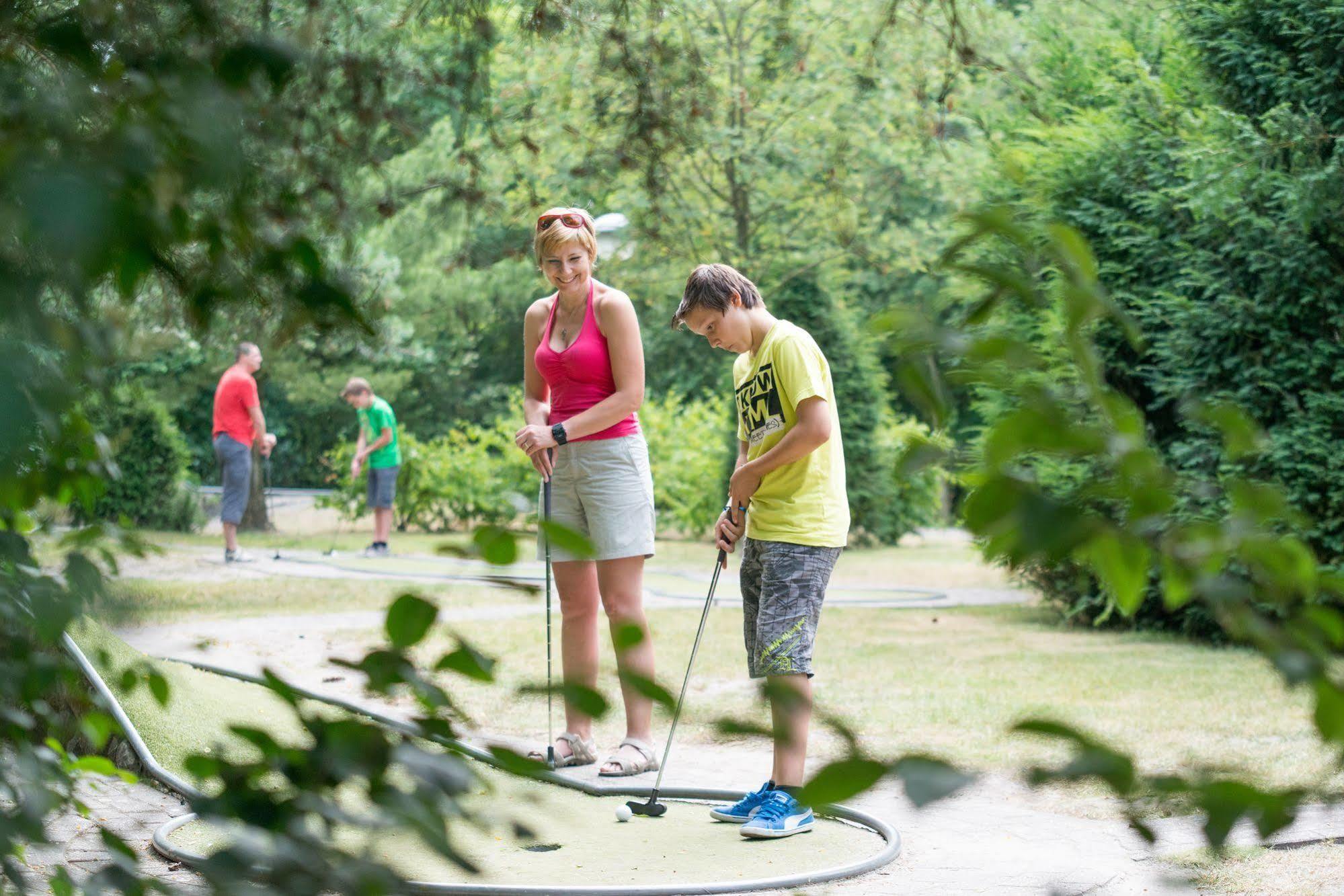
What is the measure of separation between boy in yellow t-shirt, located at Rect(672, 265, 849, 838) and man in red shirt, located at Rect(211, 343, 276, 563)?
8.34 metres

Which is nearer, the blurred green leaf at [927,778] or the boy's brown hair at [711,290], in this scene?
the blurred green leaf at [927,778]

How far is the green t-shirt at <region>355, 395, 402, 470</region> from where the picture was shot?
12.9 metres

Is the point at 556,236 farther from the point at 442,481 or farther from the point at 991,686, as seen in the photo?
the point at 442,481

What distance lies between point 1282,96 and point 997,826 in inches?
197

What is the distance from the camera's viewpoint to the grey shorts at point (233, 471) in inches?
456

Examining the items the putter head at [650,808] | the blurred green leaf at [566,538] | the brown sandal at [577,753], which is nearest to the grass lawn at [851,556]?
the brown sandal at [577,753]

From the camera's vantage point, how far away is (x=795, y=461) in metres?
3.87

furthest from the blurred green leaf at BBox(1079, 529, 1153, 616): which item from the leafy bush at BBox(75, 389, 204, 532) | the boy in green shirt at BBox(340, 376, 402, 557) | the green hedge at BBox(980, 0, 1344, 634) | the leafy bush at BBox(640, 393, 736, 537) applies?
the leafy bush at BBox(75, 389, 204, 532)

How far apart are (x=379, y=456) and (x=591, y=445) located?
8.81 metres

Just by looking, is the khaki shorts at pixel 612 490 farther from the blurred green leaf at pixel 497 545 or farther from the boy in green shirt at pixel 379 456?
the boy in green shirt at pixel 379 456

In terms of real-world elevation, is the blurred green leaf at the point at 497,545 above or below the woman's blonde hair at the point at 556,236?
below

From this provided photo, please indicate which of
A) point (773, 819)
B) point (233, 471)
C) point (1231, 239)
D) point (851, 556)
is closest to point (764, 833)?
point (773, 819)

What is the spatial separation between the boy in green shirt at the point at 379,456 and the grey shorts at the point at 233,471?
130 cm

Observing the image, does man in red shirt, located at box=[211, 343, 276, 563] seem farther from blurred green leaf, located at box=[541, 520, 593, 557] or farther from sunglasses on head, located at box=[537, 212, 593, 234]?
blurred green leaf, located at box=[541, 520, 593, 557]
